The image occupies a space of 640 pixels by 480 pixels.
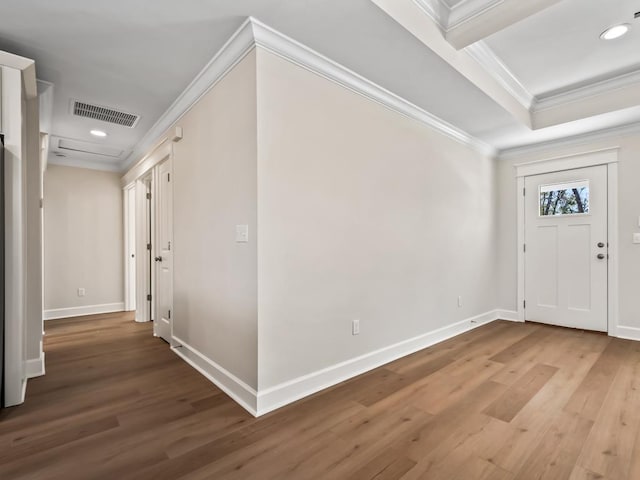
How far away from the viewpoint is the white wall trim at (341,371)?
81.4 inches

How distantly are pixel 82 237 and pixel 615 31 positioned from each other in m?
6.70

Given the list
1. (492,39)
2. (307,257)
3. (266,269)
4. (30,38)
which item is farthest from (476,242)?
(30,38)

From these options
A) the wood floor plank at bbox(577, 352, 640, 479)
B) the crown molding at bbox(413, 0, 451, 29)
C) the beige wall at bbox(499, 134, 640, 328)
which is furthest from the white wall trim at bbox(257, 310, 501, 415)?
the crown molding at bbox(413, 0, 451, 29)

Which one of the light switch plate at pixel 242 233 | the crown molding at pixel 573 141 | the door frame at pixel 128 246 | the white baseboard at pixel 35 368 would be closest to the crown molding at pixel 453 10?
the light switch plate at pixel 242 233

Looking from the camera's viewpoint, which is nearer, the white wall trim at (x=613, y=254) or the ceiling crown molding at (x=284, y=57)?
the ceiling crown molding at (x=284, y=57)

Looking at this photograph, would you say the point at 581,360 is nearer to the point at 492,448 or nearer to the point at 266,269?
the point at 492,448

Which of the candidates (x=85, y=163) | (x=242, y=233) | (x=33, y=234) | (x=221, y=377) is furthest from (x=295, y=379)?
(x=85, y=163)

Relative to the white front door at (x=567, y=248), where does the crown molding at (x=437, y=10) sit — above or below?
above

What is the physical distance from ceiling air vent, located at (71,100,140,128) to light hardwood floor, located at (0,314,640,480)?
246 cm

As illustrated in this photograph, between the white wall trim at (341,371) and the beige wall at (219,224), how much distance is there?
175mm

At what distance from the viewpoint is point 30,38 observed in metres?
2.15

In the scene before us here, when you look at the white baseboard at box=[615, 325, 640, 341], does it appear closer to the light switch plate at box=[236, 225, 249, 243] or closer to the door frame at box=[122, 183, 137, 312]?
the light switch plate at box=[236, 225, 249, 243]

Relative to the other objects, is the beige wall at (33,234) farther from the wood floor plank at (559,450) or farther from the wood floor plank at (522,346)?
the wood floor plank at (522,346)

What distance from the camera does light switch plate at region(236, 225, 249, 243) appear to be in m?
2.13
